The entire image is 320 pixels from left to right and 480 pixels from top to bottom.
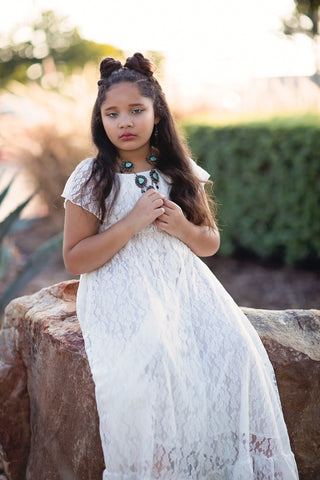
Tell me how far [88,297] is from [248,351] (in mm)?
655

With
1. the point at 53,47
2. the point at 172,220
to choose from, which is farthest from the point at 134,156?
the point at 53,47

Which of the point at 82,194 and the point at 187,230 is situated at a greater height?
the point at 82,194

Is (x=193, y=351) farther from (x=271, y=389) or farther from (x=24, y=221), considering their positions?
(x=24, y=221)

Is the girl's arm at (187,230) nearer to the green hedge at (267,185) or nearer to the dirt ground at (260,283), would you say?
the dirt ground at (260,283)

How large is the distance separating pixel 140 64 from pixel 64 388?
1381 mm

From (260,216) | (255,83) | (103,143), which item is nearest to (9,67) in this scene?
(255,83)

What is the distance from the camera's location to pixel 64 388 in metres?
2.31

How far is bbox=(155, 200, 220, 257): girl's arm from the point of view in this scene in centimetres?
227

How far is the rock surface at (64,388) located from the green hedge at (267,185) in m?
Answer: 2.66

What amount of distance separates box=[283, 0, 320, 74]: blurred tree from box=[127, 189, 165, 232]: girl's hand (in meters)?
11.3

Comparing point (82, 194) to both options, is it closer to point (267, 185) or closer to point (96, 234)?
point (96, 234)

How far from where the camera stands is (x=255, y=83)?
9.07m

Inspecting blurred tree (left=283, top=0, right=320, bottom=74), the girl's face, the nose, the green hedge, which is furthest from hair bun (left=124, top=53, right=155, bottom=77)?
blurred tree (left=283, top=0, right=320, bottom=74)

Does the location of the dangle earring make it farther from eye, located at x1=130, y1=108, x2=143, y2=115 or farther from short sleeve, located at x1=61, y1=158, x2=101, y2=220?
short sleeve, located at x1=61, y1=158, x2=101, y2=220
